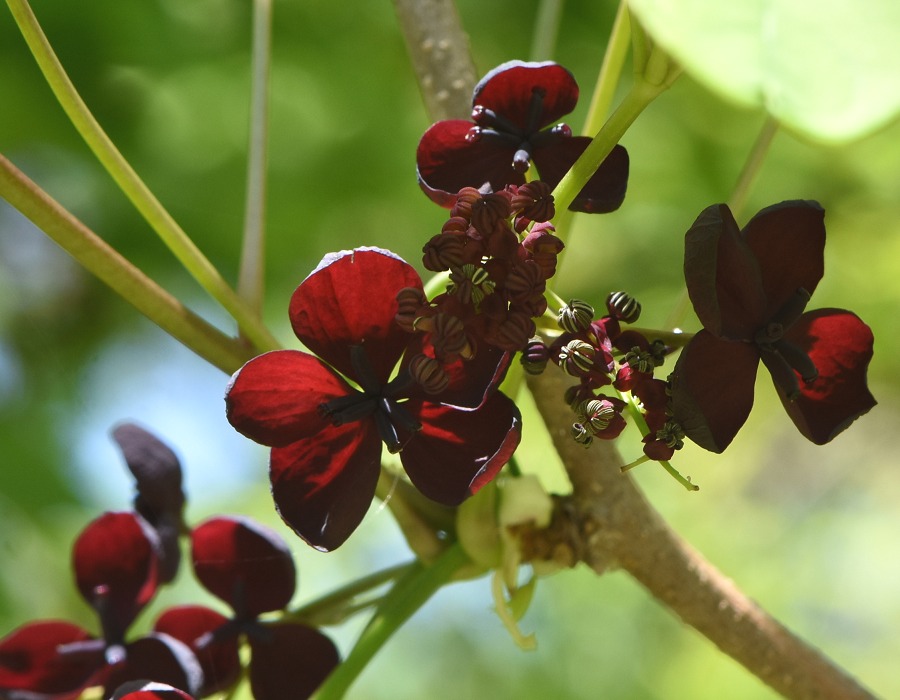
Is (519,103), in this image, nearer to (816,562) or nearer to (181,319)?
(181,319)

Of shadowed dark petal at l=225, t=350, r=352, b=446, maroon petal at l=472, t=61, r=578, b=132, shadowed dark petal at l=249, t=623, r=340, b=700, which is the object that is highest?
maroon petal at l=472, t=61, r=578, b=132

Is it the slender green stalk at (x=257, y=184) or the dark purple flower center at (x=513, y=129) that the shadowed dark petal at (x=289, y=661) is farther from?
the dark purple flower center at (x=513, y=129)

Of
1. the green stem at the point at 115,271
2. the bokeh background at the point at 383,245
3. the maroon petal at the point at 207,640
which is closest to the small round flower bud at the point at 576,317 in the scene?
the green stem at the point at 115,271

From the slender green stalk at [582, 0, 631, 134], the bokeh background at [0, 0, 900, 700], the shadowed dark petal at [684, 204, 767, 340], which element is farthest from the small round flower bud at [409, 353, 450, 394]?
the bokeh background at [0, 0, 900, 700]

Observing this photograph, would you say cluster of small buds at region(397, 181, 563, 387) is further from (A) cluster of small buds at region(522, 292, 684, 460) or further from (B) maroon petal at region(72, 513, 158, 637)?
(B) maroon petal at region(72, 513, 158, 637)

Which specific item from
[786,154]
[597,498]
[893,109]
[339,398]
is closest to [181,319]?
[339,398]
